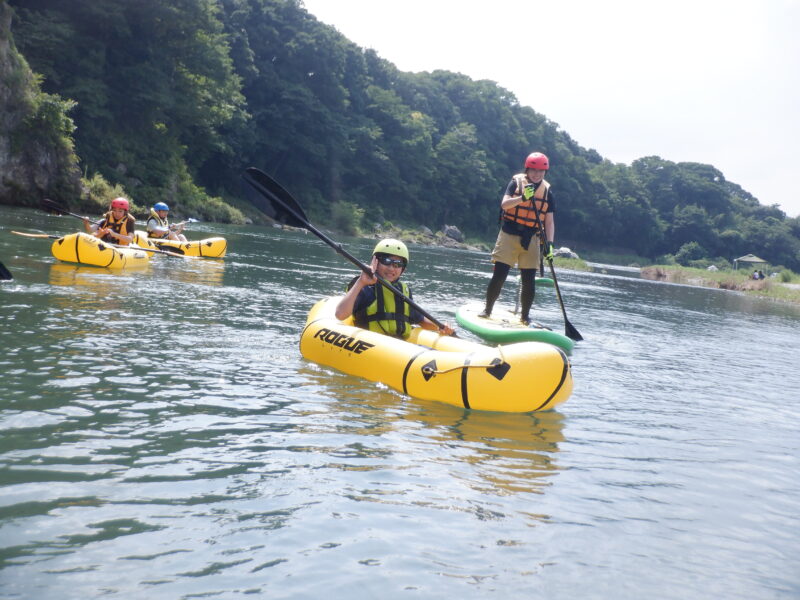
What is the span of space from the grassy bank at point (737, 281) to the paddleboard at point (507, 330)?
977 inches

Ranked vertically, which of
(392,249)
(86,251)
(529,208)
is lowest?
(86,251)

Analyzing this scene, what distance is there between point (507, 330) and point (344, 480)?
4387mm

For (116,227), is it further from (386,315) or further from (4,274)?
(386,315)

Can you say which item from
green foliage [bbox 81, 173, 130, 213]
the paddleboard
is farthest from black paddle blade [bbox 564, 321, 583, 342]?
green foliage [bbox 81, 173, 130, 213]

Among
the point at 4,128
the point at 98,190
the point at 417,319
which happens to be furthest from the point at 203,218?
the point at 417,319

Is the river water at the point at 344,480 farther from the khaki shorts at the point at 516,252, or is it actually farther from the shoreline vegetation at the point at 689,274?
the shoreline vegetation at the point at 689,274

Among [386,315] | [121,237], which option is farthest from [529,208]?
[121,237]

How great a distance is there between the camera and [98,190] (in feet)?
90.4

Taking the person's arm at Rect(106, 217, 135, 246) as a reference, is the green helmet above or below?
above

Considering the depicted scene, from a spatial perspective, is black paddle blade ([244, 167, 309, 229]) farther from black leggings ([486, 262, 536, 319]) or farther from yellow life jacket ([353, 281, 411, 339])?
black leggings ([486, 262, 536, 319])

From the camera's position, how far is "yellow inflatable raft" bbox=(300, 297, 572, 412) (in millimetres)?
4906

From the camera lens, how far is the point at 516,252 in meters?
8.15

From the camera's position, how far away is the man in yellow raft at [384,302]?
6227 mm

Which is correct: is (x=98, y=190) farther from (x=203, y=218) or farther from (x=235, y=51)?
(x=235, y=51)
